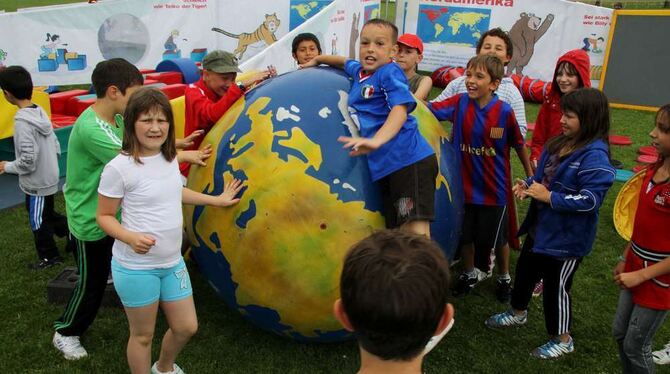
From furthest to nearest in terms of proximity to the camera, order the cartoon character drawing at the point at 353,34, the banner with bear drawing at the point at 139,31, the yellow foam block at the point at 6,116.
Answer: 1. the cartoon character drawing at the point at 353,34
2. the banner with bear drawing at the point at 139,31
3. the yellow foam block at the point at 6,116

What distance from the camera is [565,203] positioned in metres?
3.71

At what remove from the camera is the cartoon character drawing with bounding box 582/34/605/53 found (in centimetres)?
1462

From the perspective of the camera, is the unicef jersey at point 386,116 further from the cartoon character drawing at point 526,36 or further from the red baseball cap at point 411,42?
the cartoon character drawing at point 526,36

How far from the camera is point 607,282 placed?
17.9 feet

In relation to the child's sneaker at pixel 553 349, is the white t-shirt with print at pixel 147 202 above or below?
above

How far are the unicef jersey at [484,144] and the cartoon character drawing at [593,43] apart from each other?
11.7 meters

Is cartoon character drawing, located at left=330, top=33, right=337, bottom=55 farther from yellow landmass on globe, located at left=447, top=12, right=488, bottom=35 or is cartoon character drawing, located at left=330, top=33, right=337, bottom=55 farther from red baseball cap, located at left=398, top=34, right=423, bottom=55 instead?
red baseball cap, located at left=398, top=34, right=423, bottom=55

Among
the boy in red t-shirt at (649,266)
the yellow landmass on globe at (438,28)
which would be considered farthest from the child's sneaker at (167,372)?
the yellow landmass on globe at (438,28)

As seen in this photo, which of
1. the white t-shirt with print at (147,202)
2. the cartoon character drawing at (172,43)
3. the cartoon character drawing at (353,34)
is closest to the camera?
the white t-shirt with print at (147,202)

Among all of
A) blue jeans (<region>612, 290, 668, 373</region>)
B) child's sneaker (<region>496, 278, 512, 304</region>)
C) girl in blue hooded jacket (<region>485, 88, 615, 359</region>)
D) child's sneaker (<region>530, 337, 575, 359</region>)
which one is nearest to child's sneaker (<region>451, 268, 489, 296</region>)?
child's sneaker (<region>496, 278, 512, 304</region>)

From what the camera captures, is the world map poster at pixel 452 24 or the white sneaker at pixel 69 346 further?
the world map poster at pixel 452 24

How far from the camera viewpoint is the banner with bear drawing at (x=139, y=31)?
12216 mm

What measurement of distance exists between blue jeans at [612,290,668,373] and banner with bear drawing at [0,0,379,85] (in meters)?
9.77

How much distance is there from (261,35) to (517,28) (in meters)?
7.19
